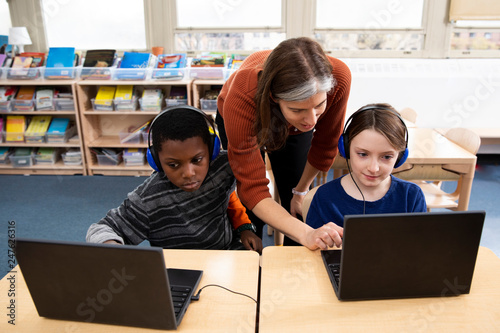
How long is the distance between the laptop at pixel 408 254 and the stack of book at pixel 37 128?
344 centimetres

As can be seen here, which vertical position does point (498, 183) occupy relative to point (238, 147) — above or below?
below

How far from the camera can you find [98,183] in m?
3.36

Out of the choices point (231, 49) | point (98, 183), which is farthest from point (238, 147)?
point (231, 49)

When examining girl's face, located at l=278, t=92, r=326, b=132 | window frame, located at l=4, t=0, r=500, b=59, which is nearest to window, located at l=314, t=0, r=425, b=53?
window frame, located at l=4, t=0, r=500, b=59

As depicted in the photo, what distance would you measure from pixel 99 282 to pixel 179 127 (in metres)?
0.54

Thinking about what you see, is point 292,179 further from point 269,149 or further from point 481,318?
point 481,318

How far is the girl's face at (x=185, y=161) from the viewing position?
1124 mm

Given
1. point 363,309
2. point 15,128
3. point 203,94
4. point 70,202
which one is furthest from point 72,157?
point 363,309

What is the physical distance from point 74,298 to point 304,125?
73 centimetres

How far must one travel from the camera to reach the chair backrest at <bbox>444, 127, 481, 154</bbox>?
2.14 meters

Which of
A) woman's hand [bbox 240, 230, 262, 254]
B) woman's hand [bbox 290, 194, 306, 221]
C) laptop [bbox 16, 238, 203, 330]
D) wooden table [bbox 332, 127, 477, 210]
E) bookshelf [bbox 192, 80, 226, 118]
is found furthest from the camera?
bookshelf [bbox 192, 80, 226, 118]

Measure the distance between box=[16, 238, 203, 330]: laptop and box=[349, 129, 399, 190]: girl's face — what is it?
70 cm

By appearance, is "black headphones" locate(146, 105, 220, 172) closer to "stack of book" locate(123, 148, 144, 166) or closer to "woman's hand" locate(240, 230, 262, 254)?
"woman's hand" locate(240, 230, 262, 254)

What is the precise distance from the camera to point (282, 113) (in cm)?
114
